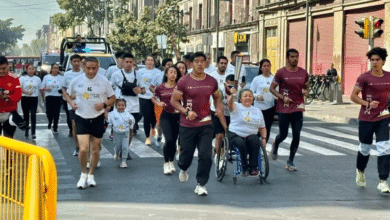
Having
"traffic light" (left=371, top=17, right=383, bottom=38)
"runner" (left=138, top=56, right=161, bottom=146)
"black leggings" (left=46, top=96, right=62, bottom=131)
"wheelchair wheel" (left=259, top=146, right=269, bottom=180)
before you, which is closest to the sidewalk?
"traffic light" (left=371, top=17, right=383, bottom=38)

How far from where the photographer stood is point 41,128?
18.0 metres

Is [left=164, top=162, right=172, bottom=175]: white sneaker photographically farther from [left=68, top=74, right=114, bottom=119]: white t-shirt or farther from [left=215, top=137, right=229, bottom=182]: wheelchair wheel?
[left=68, top=74, right=114, bottom=119]: white t-shirt

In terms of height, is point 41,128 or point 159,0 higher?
point 159,0

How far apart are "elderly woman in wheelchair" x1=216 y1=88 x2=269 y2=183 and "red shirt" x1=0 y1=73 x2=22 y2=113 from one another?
301 cm

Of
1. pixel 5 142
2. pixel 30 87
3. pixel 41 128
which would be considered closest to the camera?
pixel 5 142

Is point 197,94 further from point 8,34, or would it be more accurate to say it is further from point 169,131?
point 8,34

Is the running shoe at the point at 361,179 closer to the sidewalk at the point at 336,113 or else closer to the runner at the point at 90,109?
the runner at the point at 90,109

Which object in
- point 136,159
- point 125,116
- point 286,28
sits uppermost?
point 286,28

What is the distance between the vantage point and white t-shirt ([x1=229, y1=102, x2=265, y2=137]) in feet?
33.0

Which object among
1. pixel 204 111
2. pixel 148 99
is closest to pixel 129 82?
pixel 148 99

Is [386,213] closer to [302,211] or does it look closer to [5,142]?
[302,211]

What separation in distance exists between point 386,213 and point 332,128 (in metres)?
11.2

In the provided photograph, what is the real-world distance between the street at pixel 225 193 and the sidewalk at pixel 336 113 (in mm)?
7966

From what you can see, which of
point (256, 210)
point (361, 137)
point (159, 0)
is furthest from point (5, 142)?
point (159, 0)
